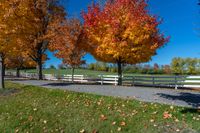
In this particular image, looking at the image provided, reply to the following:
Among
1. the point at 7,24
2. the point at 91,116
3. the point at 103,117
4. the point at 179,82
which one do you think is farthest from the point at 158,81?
the point at 103,117

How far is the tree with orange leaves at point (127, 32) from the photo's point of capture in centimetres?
2239

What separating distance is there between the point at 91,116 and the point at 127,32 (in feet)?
39.6

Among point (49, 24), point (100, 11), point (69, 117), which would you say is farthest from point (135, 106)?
point (49, 24)

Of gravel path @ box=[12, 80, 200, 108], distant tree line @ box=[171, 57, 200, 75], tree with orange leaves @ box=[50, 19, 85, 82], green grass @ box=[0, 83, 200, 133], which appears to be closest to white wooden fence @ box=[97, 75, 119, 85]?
tree with orange leaves @ box=[50, 19, 85, 82]

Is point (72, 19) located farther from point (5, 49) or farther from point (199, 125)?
point (199, 125)

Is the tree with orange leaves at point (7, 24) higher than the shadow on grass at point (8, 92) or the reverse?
higher

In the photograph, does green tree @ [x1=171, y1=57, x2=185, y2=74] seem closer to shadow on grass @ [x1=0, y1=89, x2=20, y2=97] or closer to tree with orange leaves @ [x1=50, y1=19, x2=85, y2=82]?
tree with orange leaves @ [x1=50, y1=19, x2=85, y2=82]

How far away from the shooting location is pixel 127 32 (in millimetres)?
22422

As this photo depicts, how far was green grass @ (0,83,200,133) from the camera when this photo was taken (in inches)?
398

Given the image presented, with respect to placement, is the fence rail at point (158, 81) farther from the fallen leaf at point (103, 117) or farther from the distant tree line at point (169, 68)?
the distant tree line at point (169, 68)

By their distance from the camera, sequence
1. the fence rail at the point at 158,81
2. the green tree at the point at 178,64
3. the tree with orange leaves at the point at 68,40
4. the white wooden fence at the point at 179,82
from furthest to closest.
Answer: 1. the green tree at the point at 178,64
2. the tree with orange leaves at the point at 68,40
3. the fence rail at the point at 158,81
4. the white wooden fence at the point at 179,82

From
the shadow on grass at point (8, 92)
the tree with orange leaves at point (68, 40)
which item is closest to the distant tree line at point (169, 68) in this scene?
the tree with orange leaves at point (68, 40)

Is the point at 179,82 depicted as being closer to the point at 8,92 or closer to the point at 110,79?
the point at 110,79

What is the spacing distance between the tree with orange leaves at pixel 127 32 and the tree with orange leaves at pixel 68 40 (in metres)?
6.71
